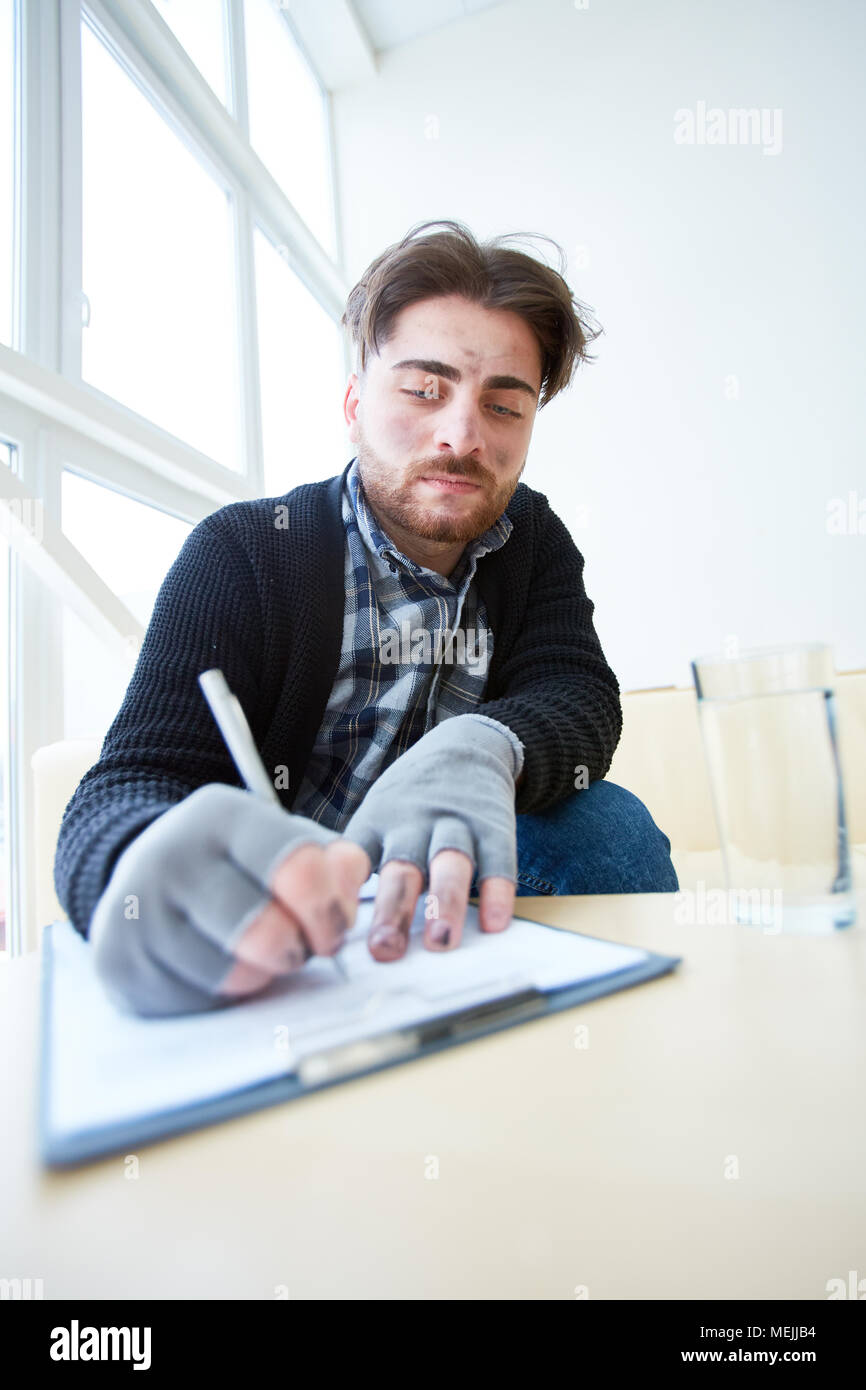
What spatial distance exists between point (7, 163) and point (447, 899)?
5.67ft

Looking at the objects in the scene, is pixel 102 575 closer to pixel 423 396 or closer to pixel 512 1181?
pixel 423 396

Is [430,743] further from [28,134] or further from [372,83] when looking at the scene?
[372,83]

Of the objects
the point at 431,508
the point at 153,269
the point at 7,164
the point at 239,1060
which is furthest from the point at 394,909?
the point at 153,269

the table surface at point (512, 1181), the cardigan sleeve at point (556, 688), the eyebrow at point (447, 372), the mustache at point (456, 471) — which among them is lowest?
the table surface at point (512, 1181)

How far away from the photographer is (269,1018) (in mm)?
310

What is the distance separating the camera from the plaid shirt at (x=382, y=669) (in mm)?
856

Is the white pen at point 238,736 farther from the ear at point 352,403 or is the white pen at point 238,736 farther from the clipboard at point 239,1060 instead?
the ear at point 352,403

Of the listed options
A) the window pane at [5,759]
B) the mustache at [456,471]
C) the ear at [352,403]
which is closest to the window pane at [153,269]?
the window pane at [5,759]

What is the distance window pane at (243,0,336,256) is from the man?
215cm

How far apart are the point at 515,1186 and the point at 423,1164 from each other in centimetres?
3

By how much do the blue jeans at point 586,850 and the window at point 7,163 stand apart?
134 centimetres

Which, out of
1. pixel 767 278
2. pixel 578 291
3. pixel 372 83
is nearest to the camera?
pixel 767 278

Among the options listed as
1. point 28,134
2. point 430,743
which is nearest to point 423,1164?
point 430,743
